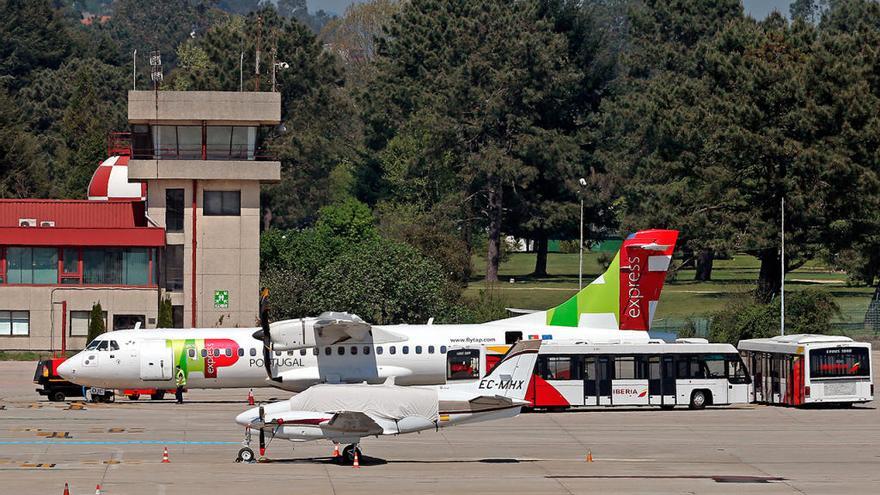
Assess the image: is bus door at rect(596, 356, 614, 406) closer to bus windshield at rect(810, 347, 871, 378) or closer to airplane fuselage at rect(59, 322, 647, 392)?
airplane fuselage at rect(59, 322, 647, 392)

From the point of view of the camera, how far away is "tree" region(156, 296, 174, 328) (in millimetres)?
70062

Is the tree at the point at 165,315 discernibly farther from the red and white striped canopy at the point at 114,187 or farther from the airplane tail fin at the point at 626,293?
the airplane tail fin at the point at 626,293

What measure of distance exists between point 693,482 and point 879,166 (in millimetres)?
51848

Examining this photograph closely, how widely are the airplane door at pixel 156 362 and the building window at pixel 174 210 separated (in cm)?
2378

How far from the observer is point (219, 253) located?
7369cm

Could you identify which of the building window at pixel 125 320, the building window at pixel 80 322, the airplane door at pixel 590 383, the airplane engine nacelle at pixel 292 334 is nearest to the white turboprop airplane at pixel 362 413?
the airplane engine nacelle at pixel 292 334

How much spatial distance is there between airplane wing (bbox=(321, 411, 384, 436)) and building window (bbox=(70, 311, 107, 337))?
39314 mm

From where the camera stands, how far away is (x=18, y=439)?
40.5 m

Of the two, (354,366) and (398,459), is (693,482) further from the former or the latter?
(354,366)

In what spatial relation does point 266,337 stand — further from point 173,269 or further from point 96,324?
point 173,269

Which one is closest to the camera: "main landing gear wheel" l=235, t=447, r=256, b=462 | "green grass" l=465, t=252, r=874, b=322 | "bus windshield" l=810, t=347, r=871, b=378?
"main landing gear wheel" l=235, t=447, r=256, b=462

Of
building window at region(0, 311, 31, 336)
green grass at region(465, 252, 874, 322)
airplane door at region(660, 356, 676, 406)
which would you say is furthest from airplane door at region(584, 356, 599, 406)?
building window at region(0, 311, 31, 336)

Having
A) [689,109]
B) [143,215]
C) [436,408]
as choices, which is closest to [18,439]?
[436,408]

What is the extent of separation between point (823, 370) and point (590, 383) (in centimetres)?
858
